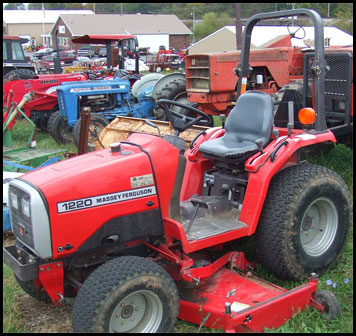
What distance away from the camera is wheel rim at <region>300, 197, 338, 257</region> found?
3.63 metres

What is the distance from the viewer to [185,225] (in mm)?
3287

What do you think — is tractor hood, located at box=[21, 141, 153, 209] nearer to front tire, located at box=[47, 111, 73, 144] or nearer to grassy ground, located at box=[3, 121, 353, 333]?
grassy ground, located at box=[3, 121, 353, 333]

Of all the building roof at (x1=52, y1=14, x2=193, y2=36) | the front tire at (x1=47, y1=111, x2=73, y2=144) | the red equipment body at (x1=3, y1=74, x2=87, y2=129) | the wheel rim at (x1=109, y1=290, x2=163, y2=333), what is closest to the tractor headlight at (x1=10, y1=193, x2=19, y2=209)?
the wheel rim at (x1=109, y1=290, x2=163, y2=333)

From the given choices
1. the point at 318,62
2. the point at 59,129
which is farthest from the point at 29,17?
the point at 318,62

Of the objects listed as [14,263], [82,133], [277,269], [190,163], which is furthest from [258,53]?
[14,263]

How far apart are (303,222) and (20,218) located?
6.63 ft

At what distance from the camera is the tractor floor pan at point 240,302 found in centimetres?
285

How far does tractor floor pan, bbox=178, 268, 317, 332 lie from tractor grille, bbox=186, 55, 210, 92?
492 centimetres

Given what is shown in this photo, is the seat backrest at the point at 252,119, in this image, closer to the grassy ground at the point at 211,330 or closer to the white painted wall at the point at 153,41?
the grassy ground at the point at 211,330

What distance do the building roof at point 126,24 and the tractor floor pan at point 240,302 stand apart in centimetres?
4089

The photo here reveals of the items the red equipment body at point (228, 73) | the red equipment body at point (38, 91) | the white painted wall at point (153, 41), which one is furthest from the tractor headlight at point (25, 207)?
the white painted wall at point (153, 41)

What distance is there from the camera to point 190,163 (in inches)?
151

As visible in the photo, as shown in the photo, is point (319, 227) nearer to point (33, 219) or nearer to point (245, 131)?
point (245, 131)

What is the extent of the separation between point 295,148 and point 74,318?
1891mm
